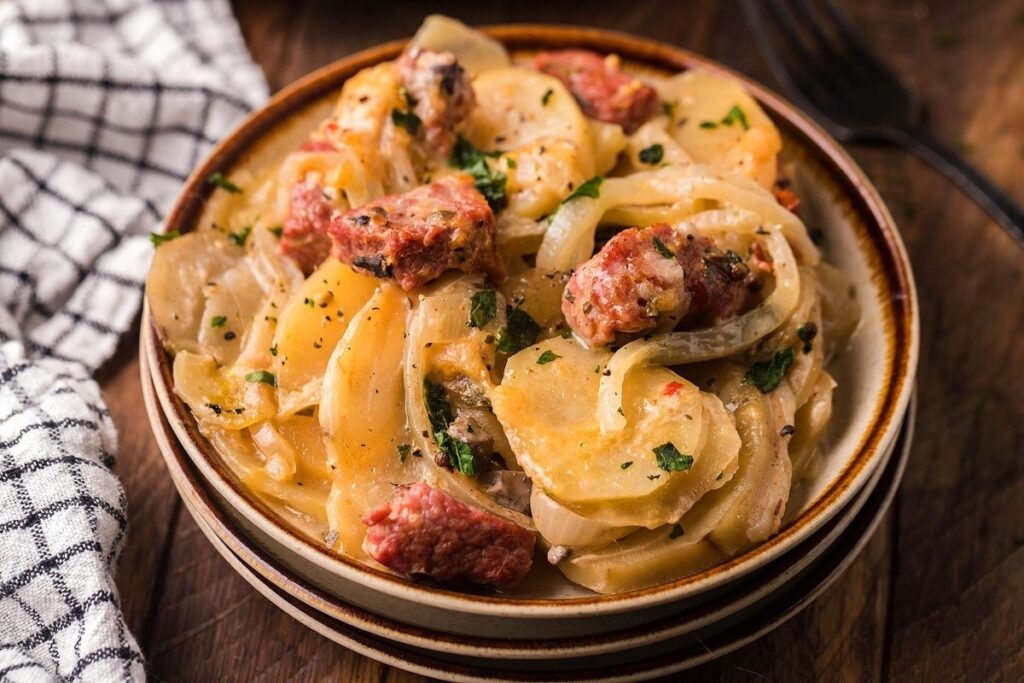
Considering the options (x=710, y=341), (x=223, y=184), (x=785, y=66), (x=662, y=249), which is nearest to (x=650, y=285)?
(x=662, y=249)

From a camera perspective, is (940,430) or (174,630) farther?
(940,430)

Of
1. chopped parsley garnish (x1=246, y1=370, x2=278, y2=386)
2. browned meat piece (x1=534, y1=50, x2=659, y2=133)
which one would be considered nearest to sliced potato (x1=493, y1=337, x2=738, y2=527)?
chopped parsley garnish (x1=246, y1=370, x2=278, y2=386)

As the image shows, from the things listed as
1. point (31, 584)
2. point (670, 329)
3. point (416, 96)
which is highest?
point (416, 96)

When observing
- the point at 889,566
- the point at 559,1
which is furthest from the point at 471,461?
the point at 559,1

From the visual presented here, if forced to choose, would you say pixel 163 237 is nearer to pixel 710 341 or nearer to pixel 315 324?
pixel 315 324

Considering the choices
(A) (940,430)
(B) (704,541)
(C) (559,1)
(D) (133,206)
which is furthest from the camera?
(C) (559,1)

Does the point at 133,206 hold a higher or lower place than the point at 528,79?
lower

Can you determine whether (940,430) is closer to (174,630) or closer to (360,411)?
(360,411)

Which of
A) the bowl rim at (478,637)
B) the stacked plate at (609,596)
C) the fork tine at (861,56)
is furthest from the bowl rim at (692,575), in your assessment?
the fork tine at (861,56)
